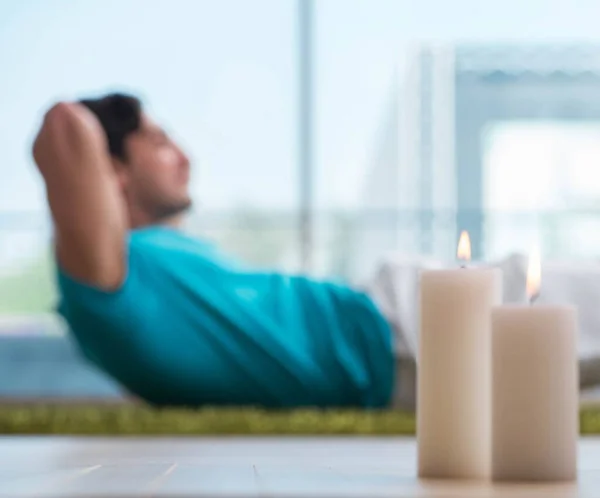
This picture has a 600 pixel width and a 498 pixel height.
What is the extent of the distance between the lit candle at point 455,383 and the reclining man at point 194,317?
1.48 metres

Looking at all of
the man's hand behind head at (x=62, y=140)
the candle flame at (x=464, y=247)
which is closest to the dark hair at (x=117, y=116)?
the man's hand behind head at (x=62, y=140)

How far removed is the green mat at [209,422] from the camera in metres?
1.61

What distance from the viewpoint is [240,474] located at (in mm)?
658

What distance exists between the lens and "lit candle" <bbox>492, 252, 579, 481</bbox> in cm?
66

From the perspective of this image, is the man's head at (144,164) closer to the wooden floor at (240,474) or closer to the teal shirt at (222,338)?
the teal shirt at (222,338)

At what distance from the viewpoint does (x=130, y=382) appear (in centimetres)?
230

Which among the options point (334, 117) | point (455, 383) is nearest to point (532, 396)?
point (455, 383)

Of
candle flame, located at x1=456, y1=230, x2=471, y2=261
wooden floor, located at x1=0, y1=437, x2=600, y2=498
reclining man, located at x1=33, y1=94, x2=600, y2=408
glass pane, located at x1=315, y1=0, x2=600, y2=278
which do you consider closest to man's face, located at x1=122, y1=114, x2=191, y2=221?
reclining man, located at x1=33, y1=94, x2=600, y2=408

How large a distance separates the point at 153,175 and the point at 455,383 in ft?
6.16

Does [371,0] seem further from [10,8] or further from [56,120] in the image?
[56,120]

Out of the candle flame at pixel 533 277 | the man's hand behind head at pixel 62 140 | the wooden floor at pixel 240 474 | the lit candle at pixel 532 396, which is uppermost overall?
the man's hand behind head at pixel 62 140

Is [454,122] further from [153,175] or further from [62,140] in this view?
[62,140]

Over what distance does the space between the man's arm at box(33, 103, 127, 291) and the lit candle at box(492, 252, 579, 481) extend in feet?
5.16

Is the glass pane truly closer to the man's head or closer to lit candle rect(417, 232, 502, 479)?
the man's head
